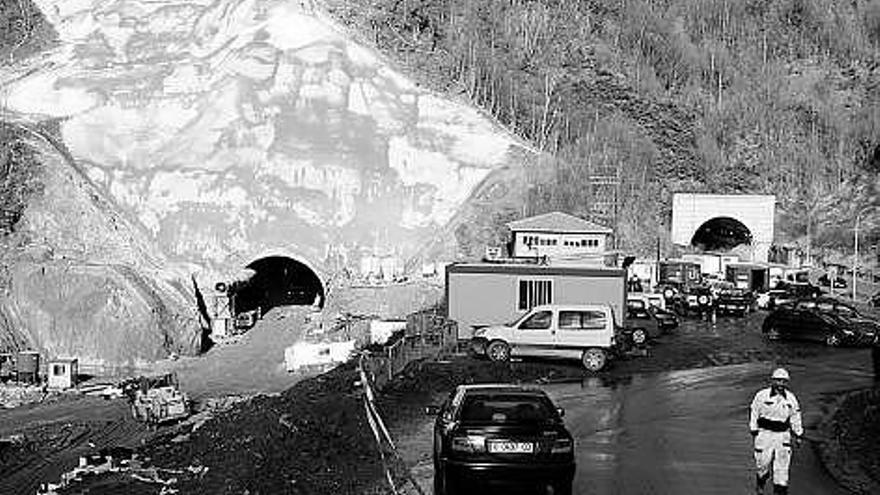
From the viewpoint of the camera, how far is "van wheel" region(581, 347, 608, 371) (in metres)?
29.0

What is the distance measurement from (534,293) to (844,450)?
21.8 meters

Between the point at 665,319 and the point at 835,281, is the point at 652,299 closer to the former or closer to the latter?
the point at 665,319

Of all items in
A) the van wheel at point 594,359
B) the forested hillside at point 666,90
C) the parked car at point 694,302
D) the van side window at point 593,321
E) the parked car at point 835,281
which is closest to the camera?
the van wheel at point 594,359

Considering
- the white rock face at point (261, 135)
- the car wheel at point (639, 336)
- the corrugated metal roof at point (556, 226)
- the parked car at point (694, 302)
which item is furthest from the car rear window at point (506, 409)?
the white rock face at point (261, 135)

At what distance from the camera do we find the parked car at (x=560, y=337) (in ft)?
95.6

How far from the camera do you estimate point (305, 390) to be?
87.0ft

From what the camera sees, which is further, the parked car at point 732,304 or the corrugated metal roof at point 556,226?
the corrugated metal roof at point 556,226

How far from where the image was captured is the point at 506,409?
13906 mm

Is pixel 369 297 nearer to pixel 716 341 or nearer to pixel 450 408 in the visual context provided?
pixel 716 341

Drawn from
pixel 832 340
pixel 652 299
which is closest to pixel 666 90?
pixel 652 299

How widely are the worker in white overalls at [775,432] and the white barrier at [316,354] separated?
32.4m

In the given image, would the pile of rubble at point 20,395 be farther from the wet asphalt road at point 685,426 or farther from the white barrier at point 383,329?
the wet asphalt road at point 685,426

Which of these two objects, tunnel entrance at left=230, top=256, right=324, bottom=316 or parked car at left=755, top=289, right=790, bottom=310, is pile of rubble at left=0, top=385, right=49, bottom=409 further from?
parked car at left=755, top=289, right=790, bottom=310

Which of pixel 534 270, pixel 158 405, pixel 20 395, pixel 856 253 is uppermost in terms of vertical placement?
pixel 534 270
